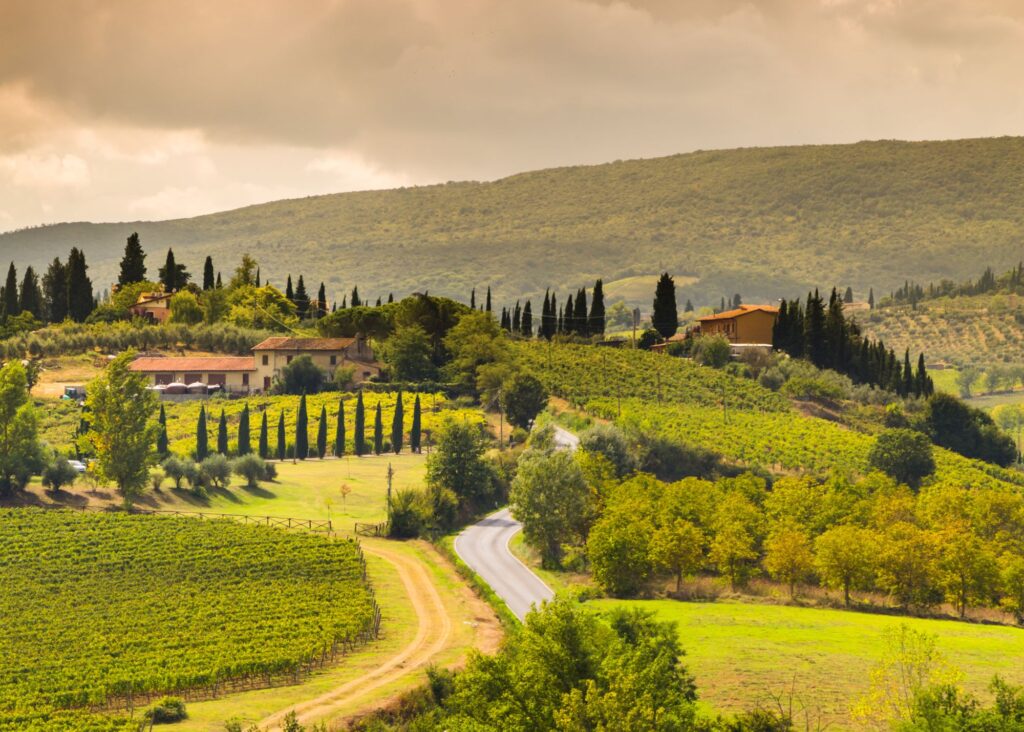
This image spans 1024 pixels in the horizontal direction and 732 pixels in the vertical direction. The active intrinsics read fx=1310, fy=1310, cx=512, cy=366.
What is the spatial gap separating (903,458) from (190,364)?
72.4 m

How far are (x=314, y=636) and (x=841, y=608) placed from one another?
27771mm

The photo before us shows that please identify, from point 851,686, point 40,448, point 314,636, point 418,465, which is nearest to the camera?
point 851,686

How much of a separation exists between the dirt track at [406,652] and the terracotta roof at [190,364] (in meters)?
57.3

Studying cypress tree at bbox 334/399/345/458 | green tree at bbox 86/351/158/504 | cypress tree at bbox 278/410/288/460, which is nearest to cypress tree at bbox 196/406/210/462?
cypress tree at bbox 278/410/288/460

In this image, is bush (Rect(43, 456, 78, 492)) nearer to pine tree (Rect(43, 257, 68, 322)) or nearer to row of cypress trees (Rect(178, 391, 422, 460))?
row of cypress trees (Rect(178, 391, 422, 460))

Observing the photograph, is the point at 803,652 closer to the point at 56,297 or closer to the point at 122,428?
the point at 122,428

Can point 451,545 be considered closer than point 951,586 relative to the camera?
No

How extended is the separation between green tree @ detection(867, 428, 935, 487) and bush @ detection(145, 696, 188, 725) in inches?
2617

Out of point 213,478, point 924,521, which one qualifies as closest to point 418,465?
point 213,478

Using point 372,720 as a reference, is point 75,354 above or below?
above

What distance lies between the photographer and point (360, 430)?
4473 inches

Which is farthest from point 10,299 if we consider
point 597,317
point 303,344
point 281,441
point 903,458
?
point 903,458

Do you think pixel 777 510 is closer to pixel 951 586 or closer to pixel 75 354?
pixel 951 586

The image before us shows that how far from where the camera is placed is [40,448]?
93.8 metres
